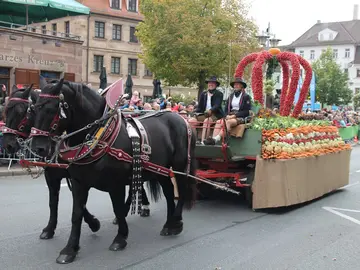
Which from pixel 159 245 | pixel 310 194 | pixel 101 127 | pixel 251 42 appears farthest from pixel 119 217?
pixel 251 42

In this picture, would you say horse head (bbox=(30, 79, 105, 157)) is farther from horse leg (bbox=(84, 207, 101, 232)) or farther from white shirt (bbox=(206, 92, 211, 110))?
white shirt (bbox=(206, 92, 211, 110))

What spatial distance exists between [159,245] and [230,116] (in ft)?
8.86

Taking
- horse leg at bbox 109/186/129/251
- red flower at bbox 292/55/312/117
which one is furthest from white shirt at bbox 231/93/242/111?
horse leg at bbox 109/186/129/251

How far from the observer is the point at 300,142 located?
24.9ft

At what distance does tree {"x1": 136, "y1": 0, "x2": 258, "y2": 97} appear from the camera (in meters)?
23.8

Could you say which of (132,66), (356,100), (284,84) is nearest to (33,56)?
(284,84)

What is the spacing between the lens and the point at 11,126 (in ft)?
16.2

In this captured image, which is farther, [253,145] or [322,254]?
[253,145]

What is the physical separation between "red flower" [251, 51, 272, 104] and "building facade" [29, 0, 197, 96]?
30.0 meters

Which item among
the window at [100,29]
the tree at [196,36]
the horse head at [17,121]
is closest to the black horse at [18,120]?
the horse head at [17,121]

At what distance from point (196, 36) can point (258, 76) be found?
15.7 m

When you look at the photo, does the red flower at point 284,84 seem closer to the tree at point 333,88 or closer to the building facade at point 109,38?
the building facade at point 109,38

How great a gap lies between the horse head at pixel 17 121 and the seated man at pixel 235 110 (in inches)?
119

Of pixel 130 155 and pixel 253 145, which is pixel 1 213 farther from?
pixel 253 145
